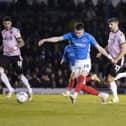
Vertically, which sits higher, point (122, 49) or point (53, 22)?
point (122, 49)

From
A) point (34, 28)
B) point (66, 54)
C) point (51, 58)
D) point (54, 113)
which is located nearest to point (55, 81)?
point (51, 58)

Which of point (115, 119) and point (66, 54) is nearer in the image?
point (115, 119)

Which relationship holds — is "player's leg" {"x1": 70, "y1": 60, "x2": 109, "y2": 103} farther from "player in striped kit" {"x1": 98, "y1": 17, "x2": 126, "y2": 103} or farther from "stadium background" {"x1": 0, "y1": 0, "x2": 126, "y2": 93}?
"stadium background" {"x1": 0, "y1": 0, "x2": 126, "y2": 93}

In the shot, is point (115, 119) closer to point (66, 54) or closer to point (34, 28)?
point (66, 54)

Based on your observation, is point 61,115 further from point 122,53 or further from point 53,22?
point 53,22

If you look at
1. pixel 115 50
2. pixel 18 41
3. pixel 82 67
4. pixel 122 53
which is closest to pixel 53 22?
pixel 18 41

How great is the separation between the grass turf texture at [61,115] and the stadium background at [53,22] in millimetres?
9617

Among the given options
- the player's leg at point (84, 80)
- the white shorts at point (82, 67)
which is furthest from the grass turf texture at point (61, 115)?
the white shorts at point (82, 67)

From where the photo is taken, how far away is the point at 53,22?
997 inches

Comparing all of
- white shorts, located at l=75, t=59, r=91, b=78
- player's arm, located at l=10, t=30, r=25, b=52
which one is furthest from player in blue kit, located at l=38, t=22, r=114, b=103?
player's arm, located at l=10, t=30, r=25, b=52

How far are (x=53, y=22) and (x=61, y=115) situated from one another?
1524 cm

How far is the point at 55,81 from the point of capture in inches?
843

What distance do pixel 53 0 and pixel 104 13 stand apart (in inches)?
93.4

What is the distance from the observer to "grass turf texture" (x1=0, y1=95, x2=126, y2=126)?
9.13 m
